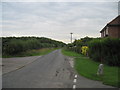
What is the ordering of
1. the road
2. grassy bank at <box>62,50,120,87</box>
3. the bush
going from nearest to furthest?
1. the road
2. grassy bank at <box>62,50,120,87</box>
3. the bush

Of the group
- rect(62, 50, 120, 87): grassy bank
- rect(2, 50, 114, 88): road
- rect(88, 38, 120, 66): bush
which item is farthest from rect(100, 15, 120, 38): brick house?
rect(2, 50, 114, 88): road

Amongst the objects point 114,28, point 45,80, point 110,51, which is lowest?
point 45,80

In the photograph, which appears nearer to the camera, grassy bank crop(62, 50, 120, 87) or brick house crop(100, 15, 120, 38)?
grassy bank crop(62, 50, 120, 87)

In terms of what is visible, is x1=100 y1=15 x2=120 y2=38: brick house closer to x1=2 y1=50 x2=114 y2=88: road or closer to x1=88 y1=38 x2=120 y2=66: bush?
x1=88 y1=38 x2=120 y2=66: bush

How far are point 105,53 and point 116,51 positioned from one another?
161 centimetres

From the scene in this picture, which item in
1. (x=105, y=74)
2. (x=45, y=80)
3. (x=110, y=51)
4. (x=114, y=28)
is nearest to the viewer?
(x=45, y=80)

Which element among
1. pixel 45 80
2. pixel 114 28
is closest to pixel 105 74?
pixel 45 80

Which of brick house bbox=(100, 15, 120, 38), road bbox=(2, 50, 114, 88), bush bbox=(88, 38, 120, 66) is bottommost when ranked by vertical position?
road bbox=(2, 50, 114, 88)

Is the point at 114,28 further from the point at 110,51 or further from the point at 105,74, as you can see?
the point at 105,74

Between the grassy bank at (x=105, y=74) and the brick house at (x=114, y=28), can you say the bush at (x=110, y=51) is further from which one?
the brick house at (x=114, y=28)

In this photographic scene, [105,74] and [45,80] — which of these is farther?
[105,74]

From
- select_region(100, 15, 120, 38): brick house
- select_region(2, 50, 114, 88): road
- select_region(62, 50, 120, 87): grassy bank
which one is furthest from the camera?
select_region(100, 15, 120, 38): brick house

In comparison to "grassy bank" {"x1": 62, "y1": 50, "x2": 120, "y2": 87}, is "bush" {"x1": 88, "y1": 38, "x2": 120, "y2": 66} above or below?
above

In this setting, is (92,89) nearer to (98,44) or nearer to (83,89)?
(83,89)
